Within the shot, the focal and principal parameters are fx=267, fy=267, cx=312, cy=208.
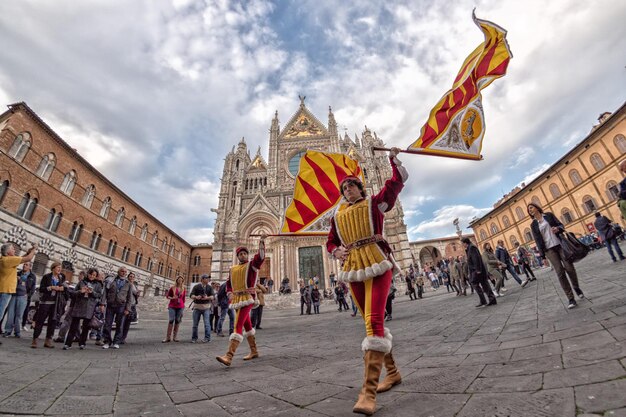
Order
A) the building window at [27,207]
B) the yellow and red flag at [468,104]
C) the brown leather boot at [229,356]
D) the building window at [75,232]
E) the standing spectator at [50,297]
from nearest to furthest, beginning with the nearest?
the brown leather boot at [229,356] < the yellow and red flag at [468,104] < the standing spectator at [50,297] < the building window at [27,207] < the building window at [75,232]

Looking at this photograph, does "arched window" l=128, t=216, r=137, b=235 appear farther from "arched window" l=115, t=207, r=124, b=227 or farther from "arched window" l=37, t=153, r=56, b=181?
"arched window" l=37, t=153, r=56, b=181

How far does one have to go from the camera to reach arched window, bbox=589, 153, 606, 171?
74.5 ft

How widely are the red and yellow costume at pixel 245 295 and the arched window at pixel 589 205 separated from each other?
1274 inches

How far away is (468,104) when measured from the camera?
4043 mm

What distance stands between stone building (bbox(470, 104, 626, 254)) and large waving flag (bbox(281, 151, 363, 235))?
22.9 m

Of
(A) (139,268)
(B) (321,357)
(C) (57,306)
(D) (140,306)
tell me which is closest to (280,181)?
(A) (139,268)

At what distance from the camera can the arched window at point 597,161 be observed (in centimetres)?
2271

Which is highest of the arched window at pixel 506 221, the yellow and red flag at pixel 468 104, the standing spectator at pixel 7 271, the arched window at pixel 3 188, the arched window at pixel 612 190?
the arched window at pixel 506 221

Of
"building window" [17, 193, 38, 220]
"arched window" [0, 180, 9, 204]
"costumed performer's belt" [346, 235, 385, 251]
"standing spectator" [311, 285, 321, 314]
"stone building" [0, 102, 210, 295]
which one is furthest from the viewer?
"building window" [17, 193, 38, 220]

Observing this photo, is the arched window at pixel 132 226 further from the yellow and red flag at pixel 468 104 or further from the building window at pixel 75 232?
the yellow and red flag at pixel 468 104

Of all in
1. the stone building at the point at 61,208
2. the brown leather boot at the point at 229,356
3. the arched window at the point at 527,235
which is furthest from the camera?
the arched window at the point at 527,235

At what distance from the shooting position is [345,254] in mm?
2508

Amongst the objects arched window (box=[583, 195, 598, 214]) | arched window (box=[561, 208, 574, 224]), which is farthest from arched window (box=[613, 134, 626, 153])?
arched window (box=[561, 208, 574, 224])

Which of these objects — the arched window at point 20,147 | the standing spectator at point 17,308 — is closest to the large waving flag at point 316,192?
the standing spectator at point 17,308
